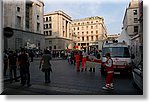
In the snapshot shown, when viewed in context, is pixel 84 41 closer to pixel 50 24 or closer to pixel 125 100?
pixel 50 24

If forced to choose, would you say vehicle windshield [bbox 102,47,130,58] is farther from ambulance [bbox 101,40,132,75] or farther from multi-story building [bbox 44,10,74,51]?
multi-story building [bbox 44,10,74,51]

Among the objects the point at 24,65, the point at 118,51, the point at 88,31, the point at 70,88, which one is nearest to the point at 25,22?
the point at 118,51

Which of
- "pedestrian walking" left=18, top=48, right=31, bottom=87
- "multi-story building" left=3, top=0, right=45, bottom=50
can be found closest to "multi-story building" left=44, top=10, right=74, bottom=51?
"multi-story building" left=3, top=0, right=45, bottom=50

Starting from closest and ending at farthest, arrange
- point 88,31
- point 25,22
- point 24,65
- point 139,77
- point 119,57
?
point 139,77 → point 24,65 → point 119,57 → point 25,22 → point 88,31

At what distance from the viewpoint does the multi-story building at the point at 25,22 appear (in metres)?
36.5

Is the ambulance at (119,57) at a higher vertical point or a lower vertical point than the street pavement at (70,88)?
higher

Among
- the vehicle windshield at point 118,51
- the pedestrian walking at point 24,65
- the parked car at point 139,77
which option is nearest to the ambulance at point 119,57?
the vehicle windshield at point 118,51

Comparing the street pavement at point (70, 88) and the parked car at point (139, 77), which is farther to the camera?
the street pavement at point (70, 88)

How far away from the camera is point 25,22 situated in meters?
42.7

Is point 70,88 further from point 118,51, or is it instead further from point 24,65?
point 118,51

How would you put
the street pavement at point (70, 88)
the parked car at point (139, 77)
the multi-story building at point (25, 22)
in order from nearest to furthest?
the parked car at point (139, 77) → the street pavement at point (70, 88) → the multi-story building at point (25, 22)

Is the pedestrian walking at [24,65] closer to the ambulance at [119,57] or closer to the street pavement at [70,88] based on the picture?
the street pavement at [70,88]

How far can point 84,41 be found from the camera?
87.7 metres


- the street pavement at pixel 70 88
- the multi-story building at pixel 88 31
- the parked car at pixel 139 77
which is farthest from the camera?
the multi-story building at pixel 88 31
